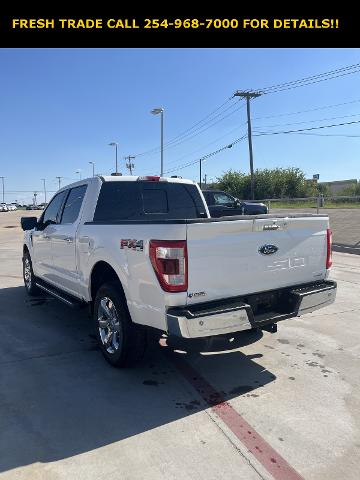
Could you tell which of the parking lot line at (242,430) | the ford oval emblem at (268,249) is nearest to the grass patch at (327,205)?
the ford oval emblem at (268,249)

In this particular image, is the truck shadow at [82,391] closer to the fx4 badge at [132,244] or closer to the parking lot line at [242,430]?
the parking lot line at [242,430]

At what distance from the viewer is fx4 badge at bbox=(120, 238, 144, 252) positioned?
3574 mm

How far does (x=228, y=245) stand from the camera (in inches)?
140

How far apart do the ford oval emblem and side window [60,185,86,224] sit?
2.47m

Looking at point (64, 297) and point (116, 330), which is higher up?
point (64, 297)

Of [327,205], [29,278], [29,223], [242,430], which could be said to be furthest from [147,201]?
[327,205]

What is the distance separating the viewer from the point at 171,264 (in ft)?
10.9

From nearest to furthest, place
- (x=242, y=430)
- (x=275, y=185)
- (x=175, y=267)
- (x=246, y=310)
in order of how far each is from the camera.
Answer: (x=242, y=430)
(x=175, y=267)
(x=246, y=310)
(x=275, y=185)

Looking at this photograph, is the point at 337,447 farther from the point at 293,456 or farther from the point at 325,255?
the point at 325,255

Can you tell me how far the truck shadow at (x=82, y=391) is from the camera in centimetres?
300

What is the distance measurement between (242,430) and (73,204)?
11.7ft

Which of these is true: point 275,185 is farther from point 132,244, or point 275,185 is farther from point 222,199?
point 132,244

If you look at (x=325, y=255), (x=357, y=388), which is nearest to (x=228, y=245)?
(x=325, y=255)

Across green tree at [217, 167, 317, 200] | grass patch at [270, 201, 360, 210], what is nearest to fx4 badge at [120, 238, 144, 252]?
grass patch at [270, 201, 360, 210]
